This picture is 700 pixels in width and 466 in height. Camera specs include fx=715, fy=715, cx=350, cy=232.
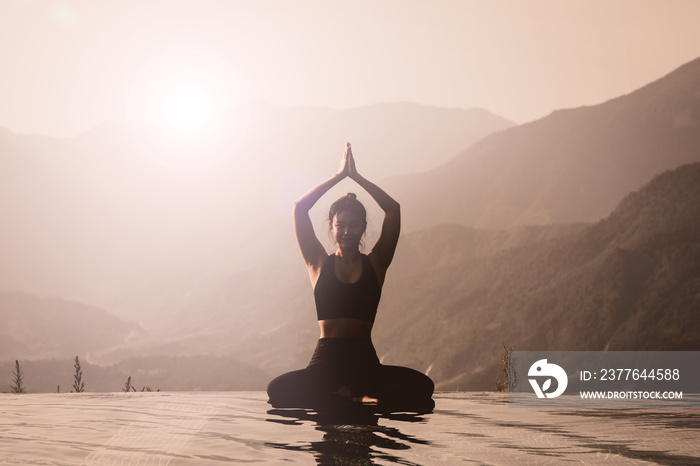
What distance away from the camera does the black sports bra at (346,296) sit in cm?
764

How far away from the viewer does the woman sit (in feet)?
25.1

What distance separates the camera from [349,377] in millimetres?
7598

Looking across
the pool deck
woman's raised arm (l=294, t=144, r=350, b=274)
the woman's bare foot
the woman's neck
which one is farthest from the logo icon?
woman's raised arm (l=294, t=144, r=350, b=274)

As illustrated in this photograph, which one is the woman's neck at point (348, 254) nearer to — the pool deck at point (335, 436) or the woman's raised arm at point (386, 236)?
the woman's raised arm at point (386, 236)

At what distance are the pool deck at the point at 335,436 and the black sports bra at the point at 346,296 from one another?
110 centimetres

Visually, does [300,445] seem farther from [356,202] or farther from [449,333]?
[449,333]

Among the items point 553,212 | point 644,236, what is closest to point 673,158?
point 553,212

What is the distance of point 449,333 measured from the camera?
149 metres

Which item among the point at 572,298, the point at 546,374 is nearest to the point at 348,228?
the point at 546,374

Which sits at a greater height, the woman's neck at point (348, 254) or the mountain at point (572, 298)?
the mountain at point (572, 298)

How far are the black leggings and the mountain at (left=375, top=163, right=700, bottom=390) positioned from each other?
10701cm

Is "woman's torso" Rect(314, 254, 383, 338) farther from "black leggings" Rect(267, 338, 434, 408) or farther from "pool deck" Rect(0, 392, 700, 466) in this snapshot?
"pool deck" Rect(0, 392, 700, 466)

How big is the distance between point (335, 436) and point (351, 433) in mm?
179

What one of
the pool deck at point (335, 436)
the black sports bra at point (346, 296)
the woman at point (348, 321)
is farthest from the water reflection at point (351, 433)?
the black sports bra at point (346, 296)
